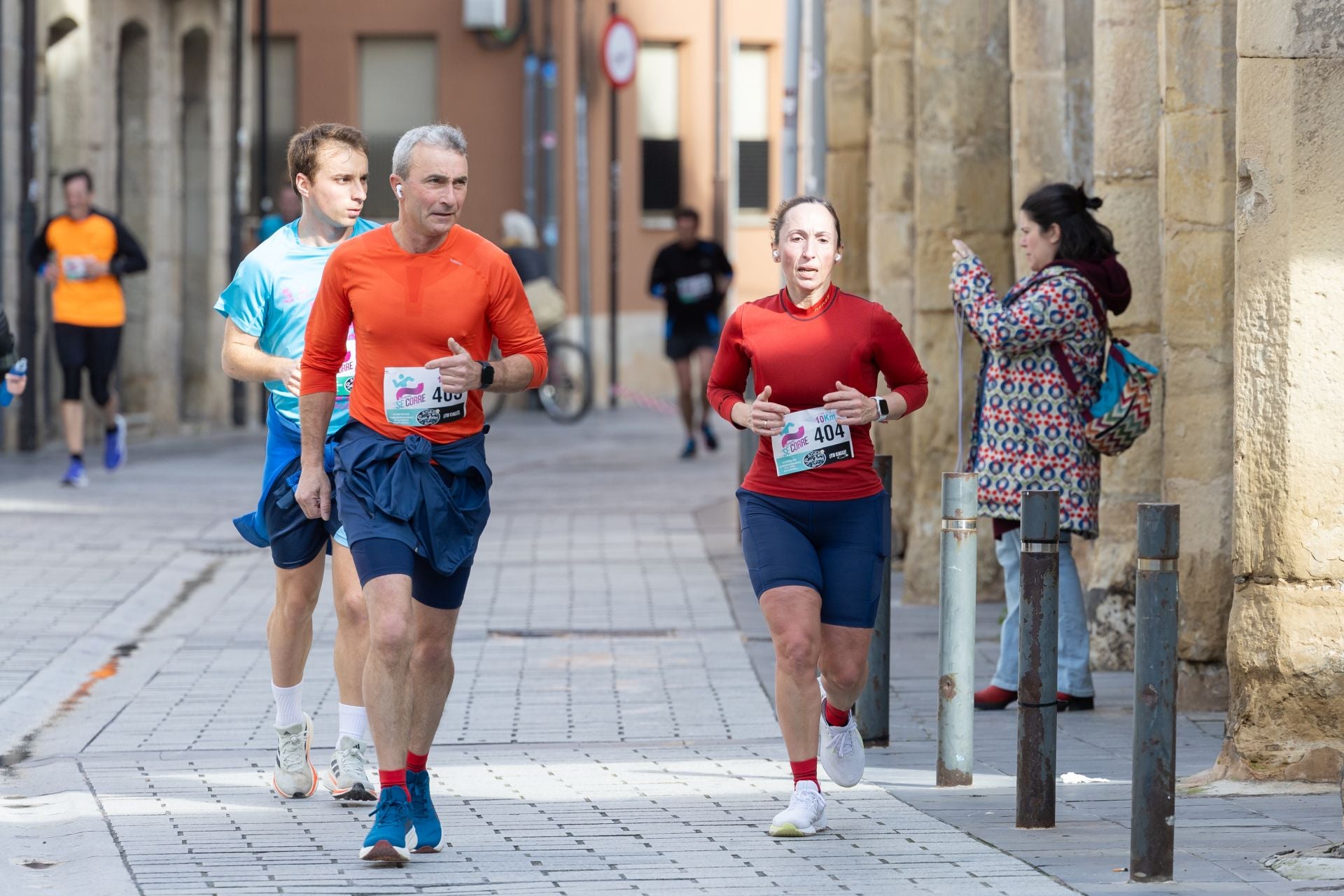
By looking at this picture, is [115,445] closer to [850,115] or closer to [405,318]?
[850,115]

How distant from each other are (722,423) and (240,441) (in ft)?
19.4

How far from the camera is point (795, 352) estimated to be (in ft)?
21.9

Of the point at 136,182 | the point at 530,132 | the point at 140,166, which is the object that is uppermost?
the point at 530,132

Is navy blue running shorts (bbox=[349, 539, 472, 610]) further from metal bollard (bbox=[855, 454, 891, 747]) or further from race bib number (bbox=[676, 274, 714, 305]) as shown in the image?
race bib number (bbox=[676, 274, 714, 305])

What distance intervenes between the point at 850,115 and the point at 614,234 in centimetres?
1700

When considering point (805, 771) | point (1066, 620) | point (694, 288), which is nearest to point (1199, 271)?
point (1066, 620)

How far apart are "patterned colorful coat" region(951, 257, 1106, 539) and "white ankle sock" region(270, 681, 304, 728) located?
2601mm

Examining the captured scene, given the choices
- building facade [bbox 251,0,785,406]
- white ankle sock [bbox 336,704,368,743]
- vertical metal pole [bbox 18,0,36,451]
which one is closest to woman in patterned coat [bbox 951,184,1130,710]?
white ankle sock [bbox 336,704,368,743]

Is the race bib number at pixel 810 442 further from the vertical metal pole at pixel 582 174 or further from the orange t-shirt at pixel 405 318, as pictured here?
the vertical metal pole at pixel 582 174

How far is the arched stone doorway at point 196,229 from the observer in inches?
1015

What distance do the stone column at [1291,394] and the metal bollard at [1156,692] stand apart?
1.34m

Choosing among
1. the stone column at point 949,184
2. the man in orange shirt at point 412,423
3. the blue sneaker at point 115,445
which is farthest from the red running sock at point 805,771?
the blue sneaker at point 115,445

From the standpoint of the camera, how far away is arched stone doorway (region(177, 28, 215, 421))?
25781 mm

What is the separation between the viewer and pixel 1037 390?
858 cm
